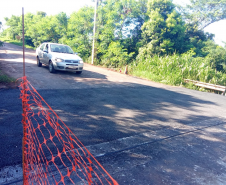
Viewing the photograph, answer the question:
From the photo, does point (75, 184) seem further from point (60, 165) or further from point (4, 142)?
point (4, 142)

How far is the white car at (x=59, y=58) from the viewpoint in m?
10.1

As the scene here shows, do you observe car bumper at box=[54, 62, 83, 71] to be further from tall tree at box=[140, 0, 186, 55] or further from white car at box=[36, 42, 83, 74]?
tall tree at box=[140, 0, 186, 55]

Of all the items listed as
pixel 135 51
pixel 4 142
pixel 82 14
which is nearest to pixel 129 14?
pixel 135 51

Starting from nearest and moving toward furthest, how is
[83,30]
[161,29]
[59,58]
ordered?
[59,58] < [161,29] < [83,30]

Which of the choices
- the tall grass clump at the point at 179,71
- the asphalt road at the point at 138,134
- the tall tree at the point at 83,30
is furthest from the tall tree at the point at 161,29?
the asphalt road at the point at 138,134

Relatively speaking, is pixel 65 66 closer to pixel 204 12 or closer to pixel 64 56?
pixel 64 56

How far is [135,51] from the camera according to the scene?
19328mm

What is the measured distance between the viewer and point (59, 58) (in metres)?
10.0

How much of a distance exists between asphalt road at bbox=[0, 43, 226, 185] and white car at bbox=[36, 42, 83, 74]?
2.75m

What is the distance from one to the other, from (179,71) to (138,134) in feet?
36.6

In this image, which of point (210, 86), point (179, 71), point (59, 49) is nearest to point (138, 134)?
point (59, 49)

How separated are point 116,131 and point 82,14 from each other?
18.2m

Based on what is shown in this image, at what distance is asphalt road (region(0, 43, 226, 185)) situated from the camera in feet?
10.3

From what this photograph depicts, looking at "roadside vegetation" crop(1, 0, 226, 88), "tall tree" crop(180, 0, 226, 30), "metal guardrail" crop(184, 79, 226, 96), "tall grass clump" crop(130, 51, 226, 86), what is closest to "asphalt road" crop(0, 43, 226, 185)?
"metal guardrail" crop(184, 79, 226, 96)
